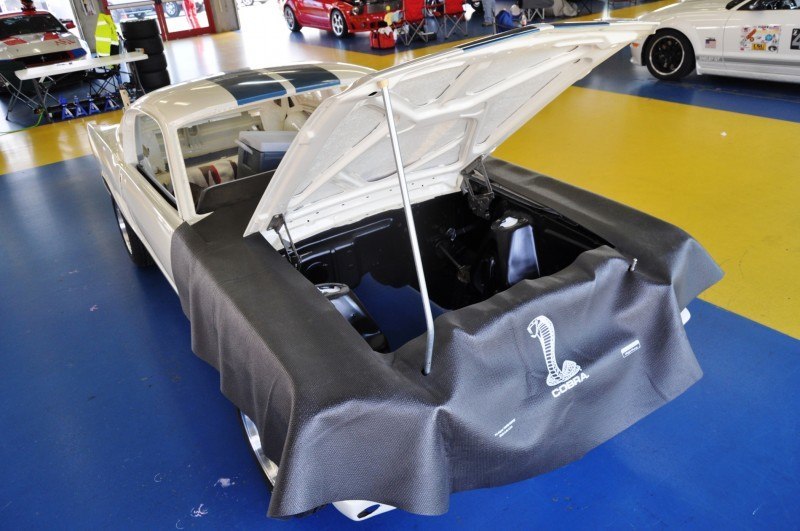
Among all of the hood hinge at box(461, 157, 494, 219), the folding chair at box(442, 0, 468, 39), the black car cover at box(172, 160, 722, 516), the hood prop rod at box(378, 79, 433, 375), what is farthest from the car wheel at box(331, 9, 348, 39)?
the hood prop rod at box(378, 79, 433, 375)

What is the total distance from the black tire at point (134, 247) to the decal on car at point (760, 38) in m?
6.10

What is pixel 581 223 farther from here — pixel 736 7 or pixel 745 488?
pixel 736 7

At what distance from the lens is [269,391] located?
161 centimetres

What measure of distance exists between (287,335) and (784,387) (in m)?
2.08

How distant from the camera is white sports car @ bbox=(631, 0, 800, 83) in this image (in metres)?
5.70

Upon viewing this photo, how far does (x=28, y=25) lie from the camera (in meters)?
9.09

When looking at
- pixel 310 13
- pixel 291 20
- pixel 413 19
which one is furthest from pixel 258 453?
pixel 291 20

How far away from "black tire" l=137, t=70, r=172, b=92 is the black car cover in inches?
278

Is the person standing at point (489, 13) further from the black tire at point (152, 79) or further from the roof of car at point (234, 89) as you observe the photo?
the roof of car at point (234, 89)

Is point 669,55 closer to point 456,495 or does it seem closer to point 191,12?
point 456,495

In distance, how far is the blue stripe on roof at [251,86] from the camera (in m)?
2.38

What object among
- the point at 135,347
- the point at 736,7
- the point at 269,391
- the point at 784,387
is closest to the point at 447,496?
the point at 269,391

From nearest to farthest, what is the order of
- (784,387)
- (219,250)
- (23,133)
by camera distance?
1. (219,250)
2. (784,387)
3. (23,133)

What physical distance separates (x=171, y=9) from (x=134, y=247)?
38.8ft
